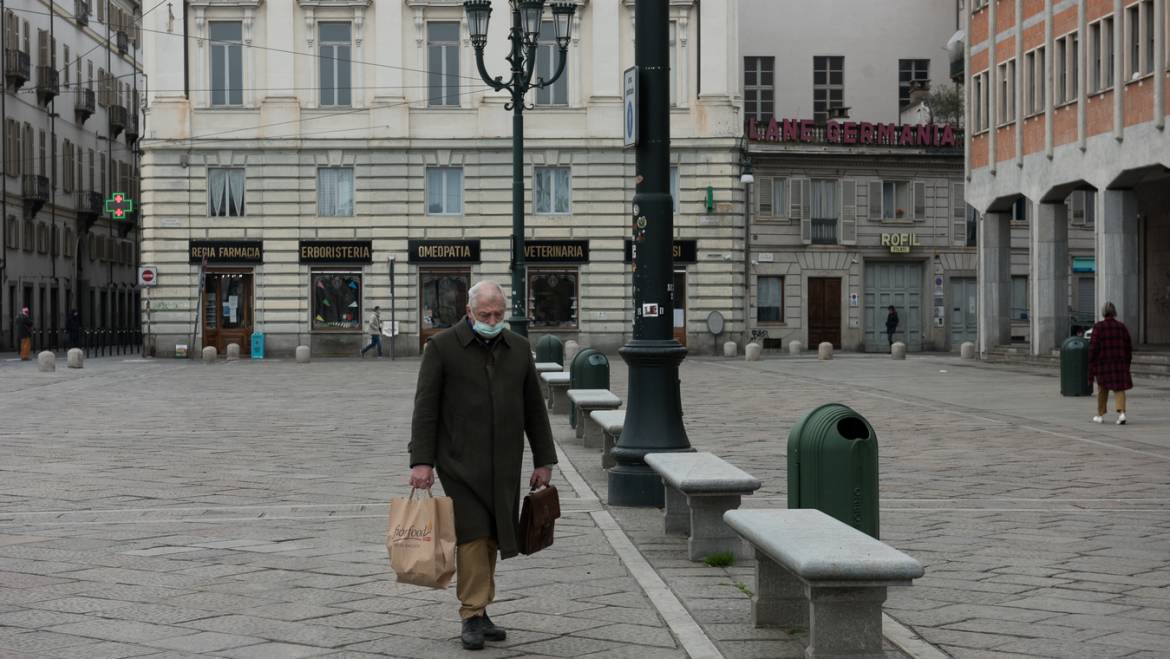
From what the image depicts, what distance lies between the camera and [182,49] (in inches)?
1853

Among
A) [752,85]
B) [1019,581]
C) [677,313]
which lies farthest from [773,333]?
[1019,581]

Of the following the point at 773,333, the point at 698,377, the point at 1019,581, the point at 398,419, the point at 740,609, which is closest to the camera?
Result: the point at 740,609

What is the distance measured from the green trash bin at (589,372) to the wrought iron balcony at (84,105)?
5001 centimetres

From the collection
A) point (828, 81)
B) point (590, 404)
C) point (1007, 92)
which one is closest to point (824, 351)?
point (1007, 92)

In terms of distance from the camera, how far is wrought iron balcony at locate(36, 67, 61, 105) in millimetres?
60219

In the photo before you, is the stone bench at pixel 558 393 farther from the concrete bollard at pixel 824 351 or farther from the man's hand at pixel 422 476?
the concrete bollard at pixel 824 351

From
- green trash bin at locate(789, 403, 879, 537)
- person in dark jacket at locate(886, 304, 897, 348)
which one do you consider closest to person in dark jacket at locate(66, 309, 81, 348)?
person in dark jacket at locate(886, 304, 897, 348)

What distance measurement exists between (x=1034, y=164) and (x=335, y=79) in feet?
65.3

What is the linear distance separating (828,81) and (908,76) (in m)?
3.09

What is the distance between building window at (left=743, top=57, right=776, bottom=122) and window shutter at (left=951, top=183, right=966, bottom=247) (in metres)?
8.57

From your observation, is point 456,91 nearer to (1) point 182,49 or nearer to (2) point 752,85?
(1) point 182,49

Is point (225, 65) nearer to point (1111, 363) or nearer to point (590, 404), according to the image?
point (1111, 363)

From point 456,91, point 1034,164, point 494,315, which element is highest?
point 456,91

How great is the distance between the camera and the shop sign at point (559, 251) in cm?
4778
